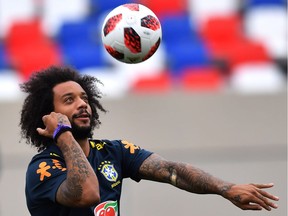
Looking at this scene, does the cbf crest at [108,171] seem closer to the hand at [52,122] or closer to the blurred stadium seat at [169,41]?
the hand at [52,122]

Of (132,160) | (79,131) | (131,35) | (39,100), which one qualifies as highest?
(131,35)

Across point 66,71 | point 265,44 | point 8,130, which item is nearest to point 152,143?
point 8,130

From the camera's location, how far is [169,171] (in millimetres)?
5578

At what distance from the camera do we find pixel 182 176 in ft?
18.1

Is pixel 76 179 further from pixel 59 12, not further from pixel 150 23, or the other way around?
pixel 59 12

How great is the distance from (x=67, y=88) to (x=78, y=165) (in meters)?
0.87

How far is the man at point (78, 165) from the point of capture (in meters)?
4.96

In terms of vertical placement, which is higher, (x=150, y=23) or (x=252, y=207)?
(x=150, y=23)

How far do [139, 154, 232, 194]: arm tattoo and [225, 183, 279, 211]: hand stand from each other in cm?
13

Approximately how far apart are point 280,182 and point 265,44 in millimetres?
3573

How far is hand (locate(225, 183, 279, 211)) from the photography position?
16.3ft

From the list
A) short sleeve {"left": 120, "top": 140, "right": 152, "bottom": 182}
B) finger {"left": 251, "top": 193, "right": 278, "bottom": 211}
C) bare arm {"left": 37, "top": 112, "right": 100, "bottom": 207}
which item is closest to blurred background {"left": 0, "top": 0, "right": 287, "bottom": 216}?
short sleeve {"left": 120, "top": 140, "right": 152, "bottom": 182}

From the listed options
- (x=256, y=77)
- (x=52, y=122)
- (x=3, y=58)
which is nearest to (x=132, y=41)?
(x=52, y=122)

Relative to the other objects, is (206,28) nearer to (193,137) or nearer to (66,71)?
(193,137)
